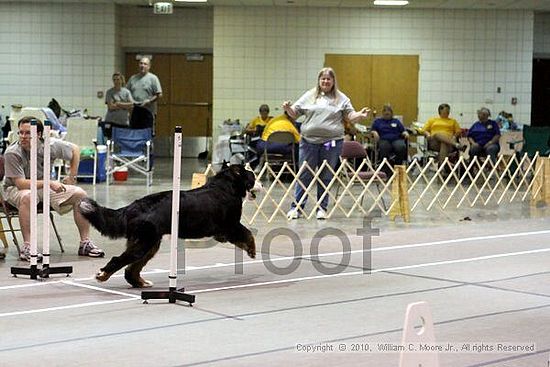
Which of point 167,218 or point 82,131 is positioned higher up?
point 82,131

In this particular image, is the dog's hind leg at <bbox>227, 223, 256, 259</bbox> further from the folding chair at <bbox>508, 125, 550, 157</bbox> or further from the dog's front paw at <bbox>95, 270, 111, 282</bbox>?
the folding chair at <bbox>508, 125, 550, 157</bbox>

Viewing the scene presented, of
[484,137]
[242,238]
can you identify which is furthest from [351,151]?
[484,137]

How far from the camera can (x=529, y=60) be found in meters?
18.8

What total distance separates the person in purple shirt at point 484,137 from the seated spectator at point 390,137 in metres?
1.25

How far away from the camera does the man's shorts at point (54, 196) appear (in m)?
6.96

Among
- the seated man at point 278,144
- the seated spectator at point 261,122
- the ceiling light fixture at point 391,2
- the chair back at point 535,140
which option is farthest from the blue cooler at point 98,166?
the chair back at point 535,140

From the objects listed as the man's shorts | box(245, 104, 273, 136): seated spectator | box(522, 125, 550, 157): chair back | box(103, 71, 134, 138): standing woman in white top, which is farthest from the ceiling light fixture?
the man's shorts

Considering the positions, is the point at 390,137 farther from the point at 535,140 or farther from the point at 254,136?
the point at 535,140

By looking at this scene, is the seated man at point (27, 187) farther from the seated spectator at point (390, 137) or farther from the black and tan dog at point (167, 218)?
the seated spectator at point (390, 137)

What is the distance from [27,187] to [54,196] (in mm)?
280

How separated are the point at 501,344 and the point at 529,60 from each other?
50.1 feet

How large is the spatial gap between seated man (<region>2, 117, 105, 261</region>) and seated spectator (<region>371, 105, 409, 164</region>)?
8764 mm

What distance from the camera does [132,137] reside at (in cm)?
1393

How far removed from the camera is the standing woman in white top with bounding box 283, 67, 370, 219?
31.4 ft
